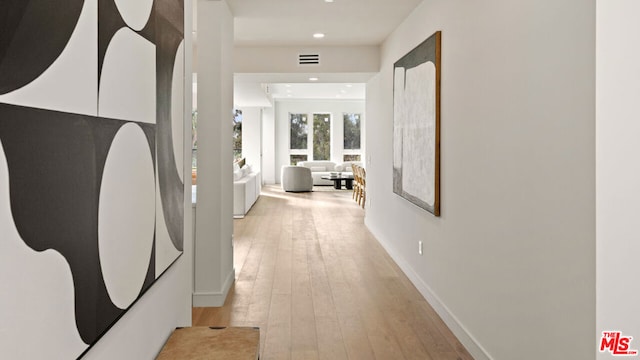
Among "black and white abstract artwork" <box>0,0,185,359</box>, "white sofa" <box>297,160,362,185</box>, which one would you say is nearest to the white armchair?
"white sofa" <box>297,160,362,185</box>

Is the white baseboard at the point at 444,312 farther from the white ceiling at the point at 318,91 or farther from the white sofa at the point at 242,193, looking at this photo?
the white ceiling at the point at 318,91

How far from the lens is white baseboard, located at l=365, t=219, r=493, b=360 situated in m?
2.80

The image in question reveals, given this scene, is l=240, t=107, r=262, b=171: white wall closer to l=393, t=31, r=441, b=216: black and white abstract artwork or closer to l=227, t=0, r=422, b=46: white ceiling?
l=227, t=0, r=422, b=46: white ceiling

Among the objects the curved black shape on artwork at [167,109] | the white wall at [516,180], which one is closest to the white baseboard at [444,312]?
the white wall at [516,180]

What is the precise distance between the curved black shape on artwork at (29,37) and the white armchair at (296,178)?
11.6 meters

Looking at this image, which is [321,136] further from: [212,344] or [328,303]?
[212,344]

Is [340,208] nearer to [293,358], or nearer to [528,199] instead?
Result: [293,358]

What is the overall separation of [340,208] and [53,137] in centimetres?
872

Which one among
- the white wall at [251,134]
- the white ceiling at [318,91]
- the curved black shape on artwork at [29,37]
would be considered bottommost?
the curved black shape on artwork at [29,37]

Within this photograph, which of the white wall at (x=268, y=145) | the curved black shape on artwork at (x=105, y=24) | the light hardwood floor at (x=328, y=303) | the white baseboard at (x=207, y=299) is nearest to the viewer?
the curved black shape on artwork at (x=105, y=24)

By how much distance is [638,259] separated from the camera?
1542mm

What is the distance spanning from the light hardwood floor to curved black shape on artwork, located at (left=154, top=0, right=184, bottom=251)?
1.33 m

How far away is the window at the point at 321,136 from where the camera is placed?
15.2 m

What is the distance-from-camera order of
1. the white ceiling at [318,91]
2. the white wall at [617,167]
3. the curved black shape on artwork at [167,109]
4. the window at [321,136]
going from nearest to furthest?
the white wall at [617,167] < the curved black shape on artwork at [167,109] < the white ceiling at [318,91] < the window at [321,136]
